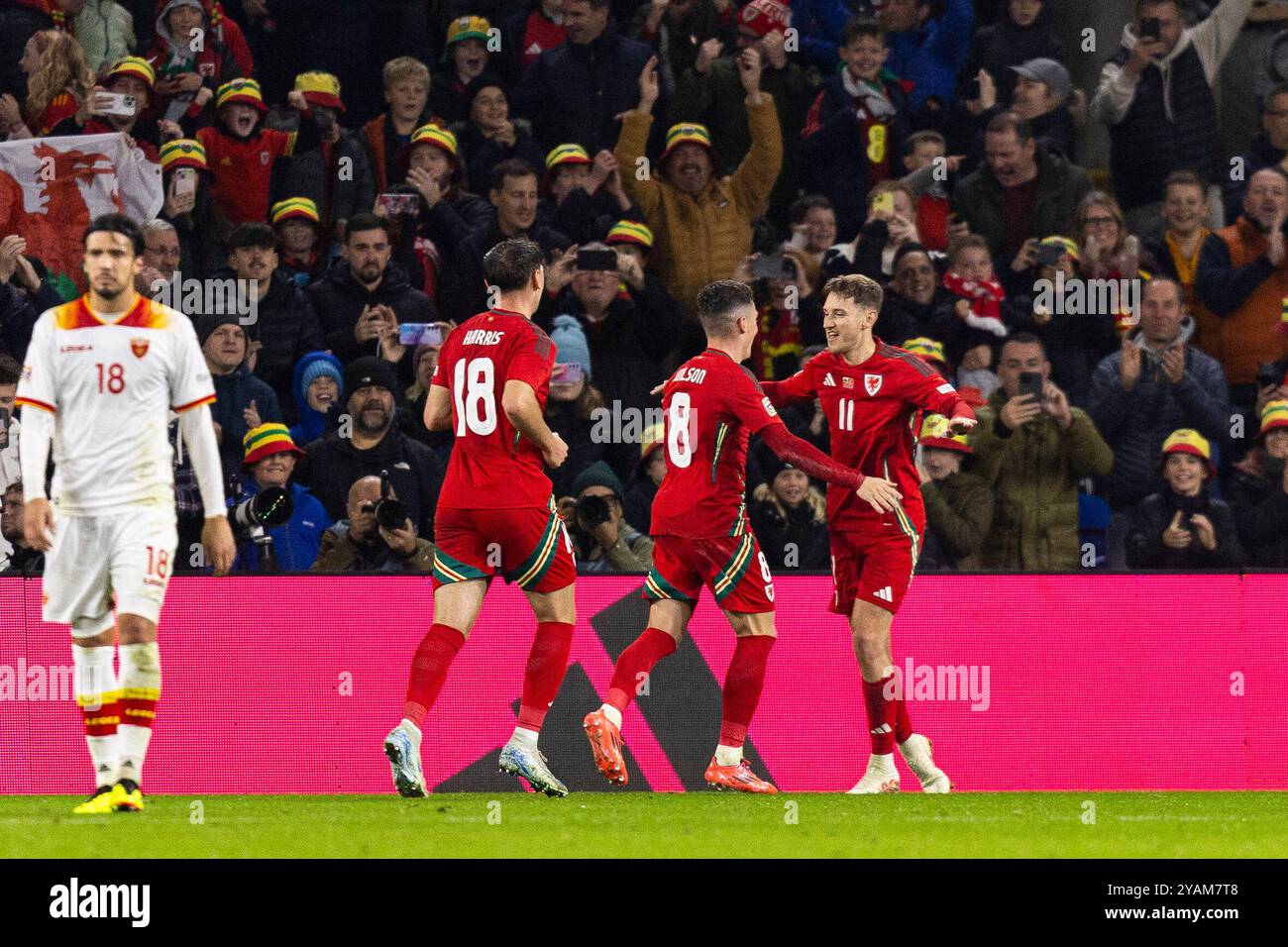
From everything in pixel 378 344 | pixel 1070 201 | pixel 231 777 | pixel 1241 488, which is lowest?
pixel 231 777

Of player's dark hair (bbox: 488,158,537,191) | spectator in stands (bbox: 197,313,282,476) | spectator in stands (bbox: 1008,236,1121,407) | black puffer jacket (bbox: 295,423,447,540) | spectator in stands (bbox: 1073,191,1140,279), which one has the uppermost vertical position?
player's dark hair (bbox: 488,158,537,191)

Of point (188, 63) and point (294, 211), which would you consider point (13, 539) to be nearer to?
point (294, 211)

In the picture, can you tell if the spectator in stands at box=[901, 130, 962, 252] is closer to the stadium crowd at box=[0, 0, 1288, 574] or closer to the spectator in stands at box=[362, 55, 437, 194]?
the stadium crowd at box=[0, 0, 1288, 574]

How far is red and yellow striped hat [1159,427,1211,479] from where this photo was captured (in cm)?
1222

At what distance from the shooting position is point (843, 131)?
14.0 m

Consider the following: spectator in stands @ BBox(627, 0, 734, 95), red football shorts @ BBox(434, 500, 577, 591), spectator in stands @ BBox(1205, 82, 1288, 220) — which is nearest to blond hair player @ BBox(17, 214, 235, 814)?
red football shorts @ BBox(434, 500, 577, 591)

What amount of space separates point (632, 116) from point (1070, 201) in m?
3.07

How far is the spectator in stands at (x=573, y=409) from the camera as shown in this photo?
1230 centimetres

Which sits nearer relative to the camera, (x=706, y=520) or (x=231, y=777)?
(x=706, y=520)

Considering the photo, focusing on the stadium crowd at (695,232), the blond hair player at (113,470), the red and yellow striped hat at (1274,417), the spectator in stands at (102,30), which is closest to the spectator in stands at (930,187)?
the stadium crowd at (695,232)

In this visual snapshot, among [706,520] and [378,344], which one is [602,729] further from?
[378,344]

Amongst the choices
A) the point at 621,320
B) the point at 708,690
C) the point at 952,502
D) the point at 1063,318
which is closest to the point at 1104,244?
the point at 1063,318

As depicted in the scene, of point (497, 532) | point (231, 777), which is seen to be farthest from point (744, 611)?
point (231, 777)

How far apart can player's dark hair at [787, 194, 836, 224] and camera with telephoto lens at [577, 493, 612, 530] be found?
3168 millimetres
